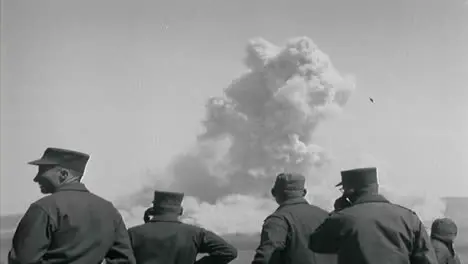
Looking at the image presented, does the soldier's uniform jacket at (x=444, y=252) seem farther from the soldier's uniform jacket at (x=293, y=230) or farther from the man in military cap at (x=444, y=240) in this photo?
the soldier's uniform jacket at (x=293, y=230)

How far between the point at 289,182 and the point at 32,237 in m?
2.35

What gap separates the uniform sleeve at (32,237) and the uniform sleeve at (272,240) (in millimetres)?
1760

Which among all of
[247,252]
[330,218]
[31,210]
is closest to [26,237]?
[31,210]

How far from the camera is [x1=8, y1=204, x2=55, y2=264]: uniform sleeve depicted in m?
3.73

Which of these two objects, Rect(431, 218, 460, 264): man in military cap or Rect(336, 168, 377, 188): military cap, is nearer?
Rect(336, 168, 377, 188): military cap

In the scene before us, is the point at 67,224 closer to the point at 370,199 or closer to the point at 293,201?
the point at 293,201

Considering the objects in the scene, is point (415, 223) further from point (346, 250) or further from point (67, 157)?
point (67, 157)

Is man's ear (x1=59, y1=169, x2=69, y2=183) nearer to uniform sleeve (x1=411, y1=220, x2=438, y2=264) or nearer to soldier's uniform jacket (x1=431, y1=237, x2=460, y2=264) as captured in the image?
uniform sleeve (x1=411, y1=220, x2=438, y2=264)

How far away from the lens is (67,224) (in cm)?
395

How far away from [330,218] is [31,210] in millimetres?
2215

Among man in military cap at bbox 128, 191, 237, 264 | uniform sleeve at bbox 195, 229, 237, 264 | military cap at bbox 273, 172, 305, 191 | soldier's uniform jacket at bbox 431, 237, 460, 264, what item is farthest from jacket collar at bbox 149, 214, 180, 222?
soldier's uniform jacket at bbox 431, 237, 460, 264

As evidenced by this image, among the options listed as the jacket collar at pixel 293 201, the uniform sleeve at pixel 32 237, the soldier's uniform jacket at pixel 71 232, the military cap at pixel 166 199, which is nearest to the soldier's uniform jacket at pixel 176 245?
the military cap at pixel 166 199

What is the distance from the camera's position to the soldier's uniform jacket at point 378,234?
4227 millimetres

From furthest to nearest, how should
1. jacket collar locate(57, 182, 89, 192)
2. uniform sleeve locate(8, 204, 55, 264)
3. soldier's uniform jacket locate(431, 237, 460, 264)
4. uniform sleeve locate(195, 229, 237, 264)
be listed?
soldier's uniform jacket locate(431, 237, 460, 264) < uniform sleeve locate(195, 229, 237, 264) < jacket collar locate(57, 182, 89, 192) < uniform sleeve locate(8, 204, 55, 264)
